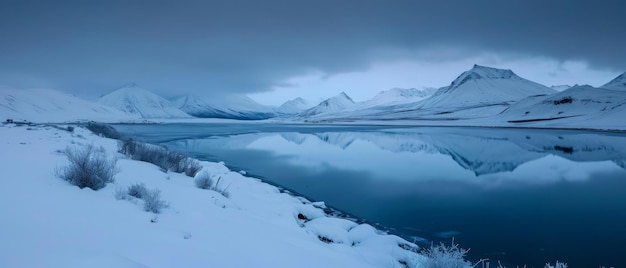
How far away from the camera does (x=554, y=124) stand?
2527 inches

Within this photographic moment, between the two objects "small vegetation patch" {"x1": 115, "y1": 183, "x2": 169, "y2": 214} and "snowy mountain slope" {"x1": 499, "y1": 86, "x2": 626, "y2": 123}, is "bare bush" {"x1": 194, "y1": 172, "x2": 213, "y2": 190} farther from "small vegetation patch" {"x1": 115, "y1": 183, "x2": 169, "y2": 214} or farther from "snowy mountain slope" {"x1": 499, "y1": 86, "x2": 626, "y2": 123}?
"snowy mountain slope" {"x1": 499, "y1": 86, "x2": 626, "y2": 123}

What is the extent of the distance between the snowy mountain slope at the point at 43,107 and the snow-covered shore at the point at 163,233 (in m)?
90.3

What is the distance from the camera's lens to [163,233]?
14.3 ft

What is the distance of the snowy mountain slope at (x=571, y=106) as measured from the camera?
7328cm

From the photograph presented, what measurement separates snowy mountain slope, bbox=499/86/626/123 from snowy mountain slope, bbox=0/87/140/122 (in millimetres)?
114746

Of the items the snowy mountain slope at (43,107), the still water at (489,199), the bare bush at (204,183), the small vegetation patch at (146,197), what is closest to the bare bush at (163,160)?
the bare bush at (204,183)

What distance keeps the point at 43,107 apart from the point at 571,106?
139 meters

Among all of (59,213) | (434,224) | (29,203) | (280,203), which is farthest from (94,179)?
(434,224)

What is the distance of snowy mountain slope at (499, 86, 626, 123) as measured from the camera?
73.3 m

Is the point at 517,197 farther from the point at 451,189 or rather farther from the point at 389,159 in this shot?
the point at 389,159

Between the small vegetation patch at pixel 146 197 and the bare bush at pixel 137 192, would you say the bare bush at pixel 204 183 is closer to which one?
the small vegetation patch at pixel 146 197

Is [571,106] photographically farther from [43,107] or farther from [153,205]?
[43,107]

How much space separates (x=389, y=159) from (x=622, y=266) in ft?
45.8

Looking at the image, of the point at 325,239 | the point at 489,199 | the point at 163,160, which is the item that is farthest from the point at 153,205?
the point at 489,199
